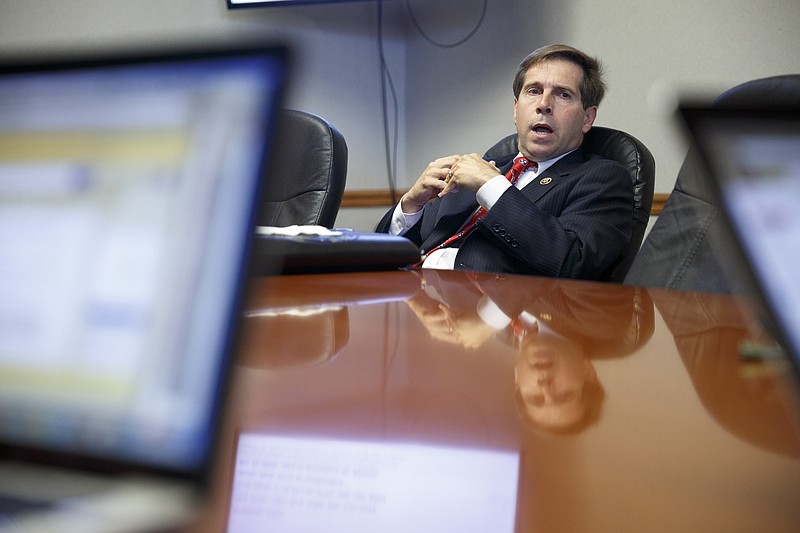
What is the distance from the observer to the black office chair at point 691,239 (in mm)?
1148

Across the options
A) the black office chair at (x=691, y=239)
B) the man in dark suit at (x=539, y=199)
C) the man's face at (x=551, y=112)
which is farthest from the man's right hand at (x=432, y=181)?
the black office chair at (x=691, y=239)

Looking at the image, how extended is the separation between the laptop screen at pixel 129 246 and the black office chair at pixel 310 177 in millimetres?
1593

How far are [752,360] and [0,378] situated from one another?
463mm

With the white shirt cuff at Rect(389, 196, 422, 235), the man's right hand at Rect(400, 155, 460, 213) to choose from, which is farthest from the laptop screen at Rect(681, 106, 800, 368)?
the white shirt cuff at Rect(389, 196, 422, 235)

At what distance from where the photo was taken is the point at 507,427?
375mm

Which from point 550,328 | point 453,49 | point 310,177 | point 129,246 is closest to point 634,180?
point 310,177

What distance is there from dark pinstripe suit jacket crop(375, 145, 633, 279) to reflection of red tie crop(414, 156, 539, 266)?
98 millimetres

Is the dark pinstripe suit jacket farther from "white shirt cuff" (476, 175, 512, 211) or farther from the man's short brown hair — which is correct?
the man's short brown hair

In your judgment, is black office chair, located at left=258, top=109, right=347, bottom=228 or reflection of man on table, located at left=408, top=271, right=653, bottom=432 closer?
reflection of man on table, located at left=408, top=271, right=653, bottom=432

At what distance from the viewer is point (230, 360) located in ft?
0.78

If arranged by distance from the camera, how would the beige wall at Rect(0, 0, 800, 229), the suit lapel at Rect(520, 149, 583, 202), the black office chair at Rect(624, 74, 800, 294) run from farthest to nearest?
the beige wall at Rect(0, 0, 800, 229) → the suit lapel at Rect(520, 149, 583, 202) → the black office chair at Rect(624, 74, 800, 294)

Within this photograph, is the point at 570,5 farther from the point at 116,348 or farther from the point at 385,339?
the point at 116,348

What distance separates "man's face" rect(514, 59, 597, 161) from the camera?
1.97 meters

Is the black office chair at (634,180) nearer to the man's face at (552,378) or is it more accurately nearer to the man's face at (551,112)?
the man's face at (551,112)
